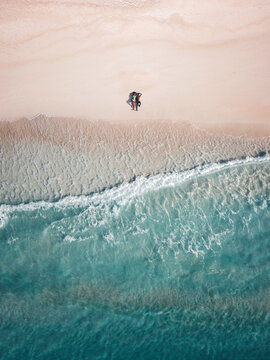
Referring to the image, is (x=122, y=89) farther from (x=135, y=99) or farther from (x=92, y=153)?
(x=92, y=153)

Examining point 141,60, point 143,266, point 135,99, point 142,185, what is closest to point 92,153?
point 142,185

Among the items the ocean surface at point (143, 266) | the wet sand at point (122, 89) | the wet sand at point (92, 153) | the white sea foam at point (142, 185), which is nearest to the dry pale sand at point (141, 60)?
the wet sand at point (122, 89)

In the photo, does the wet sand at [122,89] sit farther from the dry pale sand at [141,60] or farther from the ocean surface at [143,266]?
the ocean surface at [143,266]

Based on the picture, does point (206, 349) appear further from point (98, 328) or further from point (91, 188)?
point (91, 188)

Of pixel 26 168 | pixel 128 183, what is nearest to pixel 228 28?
pixel 128 183

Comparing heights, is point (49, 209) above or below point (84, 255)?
above
